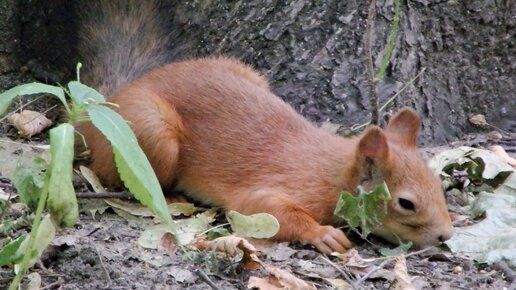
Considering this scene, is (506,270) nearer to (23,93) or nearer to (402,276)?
(402,276)

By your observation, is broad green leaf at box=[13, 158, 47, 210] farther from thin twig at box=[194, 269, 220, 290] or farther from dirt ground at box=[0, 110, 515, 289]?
thin twig at box=[194, 269, 220, 290]

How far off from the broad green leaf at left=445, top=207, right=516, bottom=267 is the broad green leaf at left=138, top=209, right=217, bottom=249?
0.90 m

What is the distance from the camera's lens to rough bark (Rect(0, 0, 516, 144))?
4410 millimetres

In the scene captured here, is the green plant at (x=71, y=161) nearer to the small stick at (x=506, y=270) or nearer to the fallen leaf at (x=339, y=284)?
the fallen leaf at (x=339, y=284)

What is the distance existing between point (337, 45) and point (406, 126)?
96cm

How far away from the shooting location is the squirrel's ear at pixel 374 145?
3.26 meters

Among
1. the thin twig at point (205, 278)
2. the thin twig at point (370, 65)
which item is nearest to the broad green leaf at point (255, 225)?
the thin twig at point (205, 278)

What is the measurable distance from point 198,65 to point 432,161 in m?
1.13

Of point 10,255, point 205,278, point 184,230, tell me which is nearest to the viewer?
point 10,255

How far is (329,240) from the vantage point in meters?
3.14

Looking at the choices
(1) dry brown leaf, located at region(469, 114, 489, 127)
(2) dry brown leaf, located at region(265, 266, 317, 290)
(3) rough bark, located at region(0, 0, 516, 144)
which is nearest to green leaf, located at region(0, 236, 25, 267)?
(2) dry brown leaf, located at region(265, 266, 317, 290)

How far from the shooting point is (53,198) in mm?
1977

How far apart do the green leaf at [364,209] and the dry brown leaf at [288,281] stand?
0.57m

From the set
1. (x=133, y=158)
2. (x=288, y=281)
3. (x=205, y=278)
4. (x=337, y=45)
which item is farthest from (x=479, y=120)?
(x=133, y=158)
